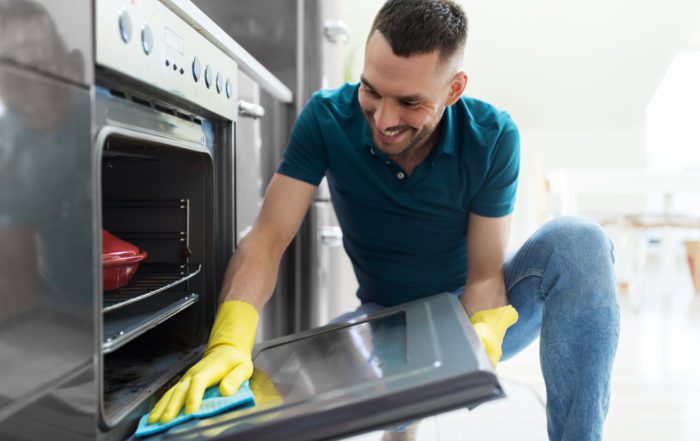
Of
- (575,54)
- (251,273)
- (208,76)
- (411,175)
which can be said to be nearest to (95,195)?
(208,76)

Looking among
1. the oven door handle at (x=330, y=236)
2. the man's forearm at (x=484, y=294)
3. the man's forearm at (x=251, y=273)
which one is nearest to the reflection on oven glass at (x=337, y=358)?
the man's forearm at (x=251, y=273)

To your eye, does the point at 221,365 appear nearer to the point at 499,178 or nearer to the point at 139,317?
the point at 139,317

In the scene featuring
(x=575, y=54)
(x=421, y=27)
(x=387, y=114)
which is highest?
(x=575, y=54)

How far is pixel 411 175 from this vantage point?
4.44ft

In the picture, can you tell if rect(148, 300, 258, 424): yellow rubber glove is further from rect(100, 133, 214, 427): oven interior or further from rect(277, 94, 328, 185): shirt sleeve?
rect(277, 94, 328, 185): shirt sleeve

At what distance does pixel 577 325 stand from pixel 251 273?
2.03ft

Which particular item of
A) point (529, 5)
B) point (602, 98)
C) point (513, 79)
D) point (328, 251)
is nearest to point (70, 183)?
point (328, 251)

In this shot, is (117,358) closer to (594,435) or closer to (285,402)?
(285,402)

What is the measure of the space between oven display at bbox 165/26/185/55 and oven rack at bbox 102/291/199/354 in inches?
15.1

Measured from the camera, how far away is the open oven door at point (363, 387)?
685 millimetres

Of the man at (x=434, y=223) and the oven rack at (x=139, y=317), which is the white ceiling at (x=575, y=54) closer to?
the man at (x=434, y=223)

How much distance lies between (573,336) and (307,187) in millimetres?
613

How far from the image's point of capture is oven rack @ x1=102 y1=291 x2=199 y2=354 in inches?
30.1

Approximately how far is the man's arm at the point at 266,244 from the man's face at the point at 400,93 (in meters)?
0.22
